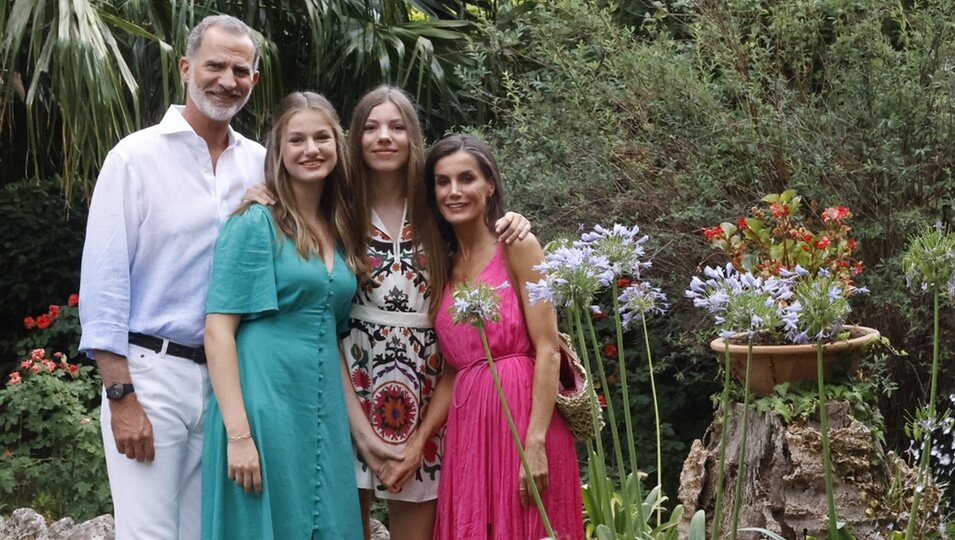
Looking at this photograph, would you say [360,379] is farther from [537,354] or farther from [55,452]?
[55,452]

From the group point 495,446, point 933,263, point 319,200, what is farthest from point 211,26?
point 933,263

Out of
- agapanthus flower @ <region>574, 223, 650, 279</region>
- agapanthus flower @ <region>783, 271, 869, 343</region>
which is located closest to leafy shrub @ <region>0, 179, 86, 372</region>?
agapanthus flower @ <region>574, 223, 650, 279</region>

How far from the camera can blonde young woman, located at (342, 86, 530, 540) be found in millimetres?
3650

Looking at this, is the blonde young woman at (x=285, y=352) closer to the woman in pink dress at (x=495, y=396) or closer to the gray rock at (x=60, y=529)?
the woman in pink dress at (x=495, y=396)

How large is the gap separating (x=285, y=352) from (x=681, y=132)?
2921mm

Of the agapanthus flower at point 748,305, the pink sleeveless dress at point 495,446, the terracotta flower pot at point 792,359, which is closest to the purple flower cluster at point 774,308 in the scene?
the agapanthus flower at point 748,305

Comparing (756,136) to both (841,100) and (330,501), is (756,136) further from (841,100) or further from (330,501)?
(330,501)

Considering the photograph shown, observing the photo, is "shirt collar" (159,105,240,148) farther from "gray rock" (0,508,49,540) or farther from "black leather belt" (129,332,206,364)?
"gray rock" (0,508,49,540)

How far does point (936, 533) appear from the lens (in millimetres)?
4168

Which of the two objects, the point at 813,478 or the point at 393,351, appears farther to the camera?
the point at 813,478

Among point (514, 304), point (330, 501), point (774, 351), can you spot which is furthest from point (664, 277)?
point (330, 501)

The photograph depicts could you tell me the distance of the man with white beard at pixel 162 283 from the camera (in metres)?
3.29

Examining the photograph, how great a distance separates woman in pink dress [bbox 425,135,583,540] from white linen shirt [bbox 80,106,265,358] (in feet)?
2.31

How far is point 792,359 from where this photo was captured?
4062mm
